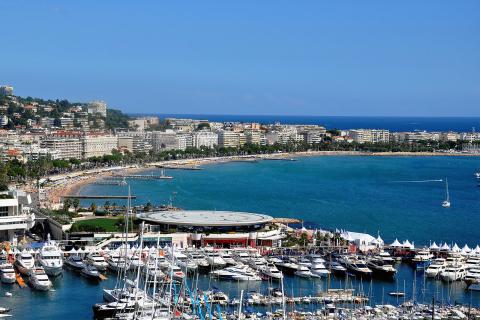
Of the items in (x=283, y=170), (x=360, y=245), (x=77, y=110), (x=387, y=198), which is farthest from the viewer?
(x=77, y=110)

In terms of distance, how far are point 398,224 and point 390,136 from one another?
5873cm

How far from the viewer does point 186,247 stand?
75.4 feet

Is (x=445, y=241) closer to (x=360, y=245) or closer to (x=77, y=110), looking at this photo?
(x=360, y=245)

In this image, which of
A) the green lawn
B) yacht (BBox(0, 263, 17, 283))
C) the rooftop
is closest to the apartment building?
the rooftop

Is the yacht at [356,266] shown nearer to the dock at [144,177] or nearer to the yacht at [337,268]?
the yacht at [337,268]

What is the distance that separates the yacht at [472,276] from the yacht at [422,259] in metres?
1.22

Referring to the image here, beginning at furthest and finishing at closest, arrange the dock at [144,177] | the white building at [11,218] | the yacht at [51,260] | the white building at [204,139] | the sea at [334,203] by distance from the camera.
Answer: the white building at [204,139], the dock at [144,177], the white building at [11,218], the yacht at [51,260], the sea at [334,203]

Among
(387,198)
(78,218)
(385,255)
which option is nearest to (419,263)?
(385,255)

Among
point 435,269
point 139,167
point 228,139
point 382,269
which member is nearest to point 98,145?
point 139,167

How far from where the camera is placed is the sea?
19.0m

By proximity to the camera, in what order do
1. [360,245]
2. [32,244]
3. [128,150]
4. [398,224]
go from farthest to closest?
1. [128,150]
2. [398,224]
3. [360,245]
4. [32,244]

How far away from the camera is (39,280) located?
18.9m

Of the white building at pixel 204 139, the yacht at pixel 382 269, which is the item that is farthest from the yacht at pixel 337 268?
the white building at pixel 204 139

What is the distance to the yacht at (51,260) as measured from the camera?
2030 centimetres
